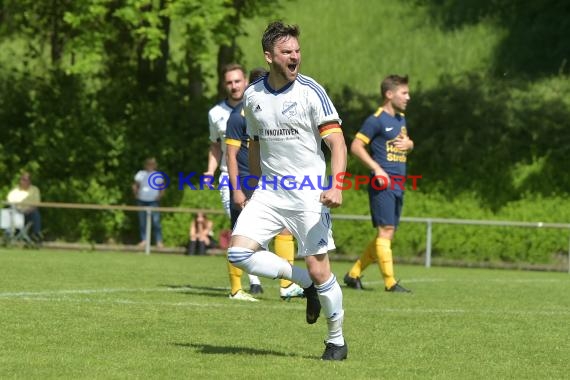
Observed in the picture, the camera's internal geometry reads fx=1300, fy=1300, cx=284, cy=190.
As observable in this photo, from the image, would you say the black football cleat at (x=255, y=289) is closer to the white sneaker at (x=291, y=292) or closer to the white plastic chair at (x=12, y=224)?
the white sneaker at (x=291, y=292)

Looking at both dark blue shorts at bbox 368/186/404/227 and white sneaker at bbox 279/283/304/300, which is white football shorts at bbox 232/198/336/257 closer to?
white sneaker at bbox 279/283/304/300

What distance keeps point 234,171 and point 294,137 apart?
3.11 meters

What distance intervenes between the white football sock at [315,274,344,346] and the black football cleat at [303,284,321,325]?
0.19m

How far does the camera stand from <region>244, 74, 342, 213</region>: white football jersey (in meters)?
7.83

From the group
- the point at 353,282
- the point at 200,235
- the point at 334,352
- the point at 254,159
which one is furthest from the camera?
the point at 200,235

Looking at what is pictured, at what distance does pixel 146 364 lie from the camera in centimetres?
723

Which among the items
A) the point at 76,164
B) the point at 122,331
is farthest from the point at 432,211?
the point at 122,331

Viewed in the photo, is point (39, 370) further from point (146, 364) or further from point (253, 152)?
point (253, 152)

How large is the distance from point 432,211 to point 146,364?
Answer: 1710 cm

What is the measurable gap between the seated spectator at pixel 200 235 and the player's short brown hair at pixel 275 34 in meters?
16.4

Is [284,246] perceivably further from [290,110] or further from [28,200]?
[28,200]

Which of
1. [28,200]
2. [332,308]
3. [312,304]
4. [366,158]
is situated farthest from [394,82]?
[28,200]

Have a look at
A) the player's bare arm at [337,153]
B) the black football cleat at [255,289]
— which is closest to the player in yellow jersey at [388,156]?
the black football cleat at [255,289]

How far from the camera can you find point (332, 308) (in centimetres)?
784
